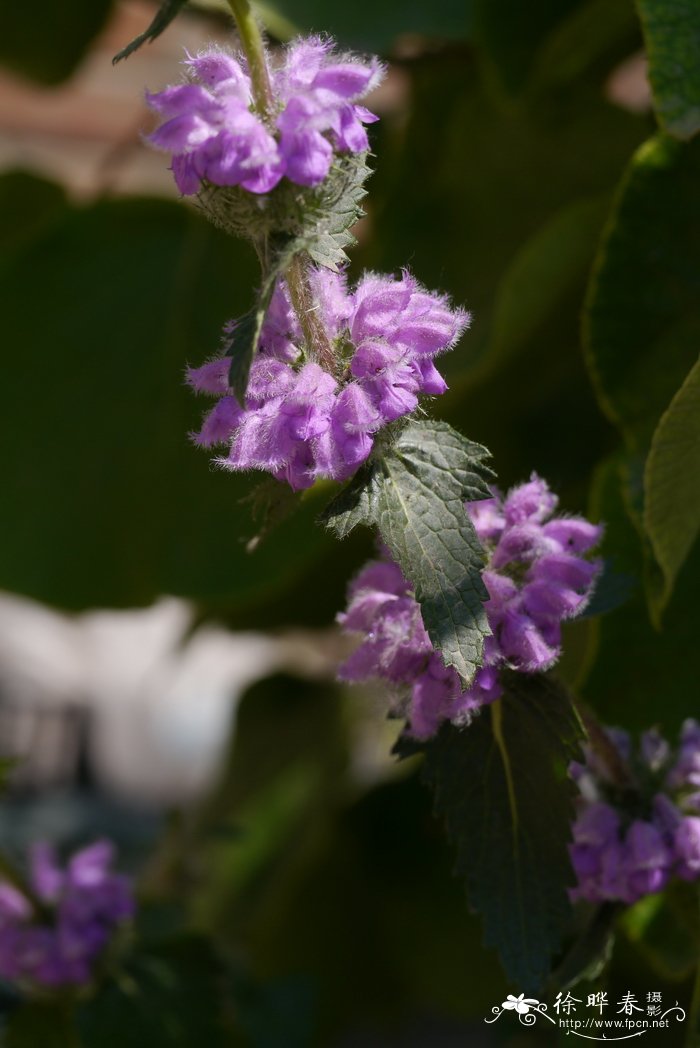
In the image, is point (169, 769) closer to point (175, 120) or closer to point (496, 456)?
point (496, 456)

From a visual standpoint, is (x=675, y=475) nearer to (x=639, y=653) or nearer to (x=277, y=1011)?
(x=639, y=653)

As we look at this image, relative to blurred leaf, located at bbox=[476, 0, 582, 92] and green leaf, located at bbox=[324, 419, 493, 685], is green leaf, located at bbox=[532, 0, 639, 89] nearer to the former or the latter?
blurred leaf, located at bbox=[476, 0, 582, 92]

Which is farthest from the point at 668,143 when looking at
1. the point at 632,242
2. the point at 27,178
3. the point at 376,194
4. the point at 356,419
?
the point at 27,178

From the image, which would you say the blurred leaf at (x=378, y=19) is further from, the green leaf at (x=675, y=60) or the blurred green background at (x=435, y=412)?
the green leaf at (x=675, y=60)

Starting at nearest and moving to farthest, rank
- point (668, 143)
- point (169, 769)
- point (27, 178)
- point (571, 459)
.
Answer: point (668, 143) → point (571, 459) → point (27, 178) → point (169, 769)

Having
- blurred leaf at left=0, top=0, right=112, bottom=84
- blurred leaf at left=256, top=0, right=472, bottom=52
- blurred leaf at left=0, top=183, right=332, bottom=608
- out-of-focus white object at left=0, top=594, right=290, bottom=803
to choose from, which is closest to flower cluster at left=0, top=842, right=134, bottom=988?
blurred leaf at left=0, top=183, right=332, bottom=608

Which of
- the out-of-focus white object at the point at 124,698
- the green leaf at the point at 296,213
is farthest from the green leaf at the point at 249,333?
the out-of-focus white object at the point at 124,698
